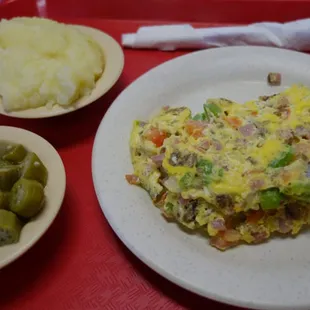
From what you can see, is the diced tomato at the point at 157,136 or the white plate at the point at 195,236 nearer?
the white plate at the point at 195,236

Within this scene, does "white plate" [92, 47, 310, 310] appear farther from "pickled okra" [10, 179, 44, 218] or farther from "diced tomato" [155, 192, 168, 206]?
"pickled okra" [10, 179, 44, 218]

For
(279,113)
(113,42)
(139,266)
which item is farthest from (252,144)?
(113,42)

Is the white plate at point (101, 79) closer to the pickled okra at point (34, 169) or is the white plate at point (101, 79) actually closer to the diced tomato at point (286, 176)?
the pickled okra at point (34, 169)

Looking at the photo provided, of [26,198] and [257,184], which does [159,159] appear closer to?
[257,184]

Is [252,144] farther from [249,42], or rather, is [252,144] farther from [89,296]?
[249,42]

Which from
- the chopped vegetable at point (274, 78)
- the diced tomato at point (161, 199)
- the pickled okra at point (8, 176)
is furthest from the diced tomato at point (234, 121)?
the pickled okra at point (8, 176)

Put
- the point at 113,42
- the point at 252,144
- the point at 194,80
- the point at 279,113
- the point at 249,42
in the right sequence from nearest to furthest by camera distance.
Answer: the point at 252,144, the point at 279,113, the point at 194,80, the point at 113,42, the point at 249,42

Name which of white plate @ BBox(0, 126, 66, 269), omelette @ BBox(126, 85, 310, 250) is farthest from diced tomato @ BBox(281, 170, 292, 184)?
white plate @ BBox(0, 126, 66, 269)
